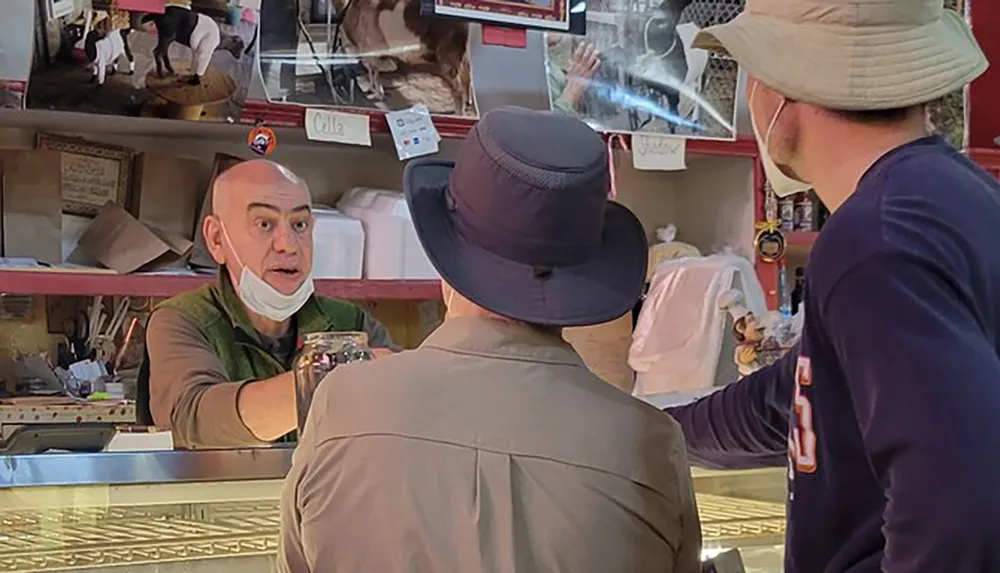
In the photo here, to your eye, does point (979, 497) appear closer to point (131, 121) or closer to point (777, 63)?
point (777, 63)

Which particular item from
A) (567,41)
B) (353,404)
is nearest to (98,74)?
(567,41)

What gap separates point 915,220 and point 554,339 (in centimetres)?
38

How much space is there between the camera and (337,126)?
9.44ft

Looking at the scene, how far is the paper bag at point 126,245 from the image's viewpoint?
9.12 ft

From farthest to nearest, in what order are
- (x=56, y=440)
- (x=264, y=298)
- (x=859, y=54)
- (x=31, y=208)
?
(x=31, y=208)
(x=264, y=298)
(x=56, y=440)
(x=859, y=54)

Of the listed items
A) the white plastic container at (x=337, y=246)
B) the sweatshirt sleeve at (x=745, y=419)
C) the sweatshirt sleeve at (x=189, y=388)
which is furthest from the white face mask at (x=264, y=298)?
the sweatshirt sleeve at (x=745, y=419)

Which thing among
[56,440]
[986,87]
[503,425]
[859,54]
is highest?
[859,54]

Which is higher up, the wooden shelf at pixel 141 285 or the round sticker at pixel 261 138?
the round sticker at pixel 261 138

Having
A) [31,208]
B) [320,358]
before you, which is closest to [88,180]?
[31,208]

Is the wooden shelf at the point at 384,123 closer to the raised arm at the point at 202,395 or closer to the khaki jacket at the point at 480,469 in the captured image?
the raised arm at the point at 202,395

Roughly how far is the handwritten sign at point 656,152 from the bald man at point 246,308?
110 cm

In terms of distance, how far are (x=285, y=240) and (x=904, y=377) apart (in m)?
1.82

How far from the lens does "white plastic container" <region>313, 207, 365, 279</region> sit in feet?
9.60

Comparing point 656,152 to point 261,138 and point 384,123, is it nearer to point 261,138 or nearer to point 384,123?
point 384,123
